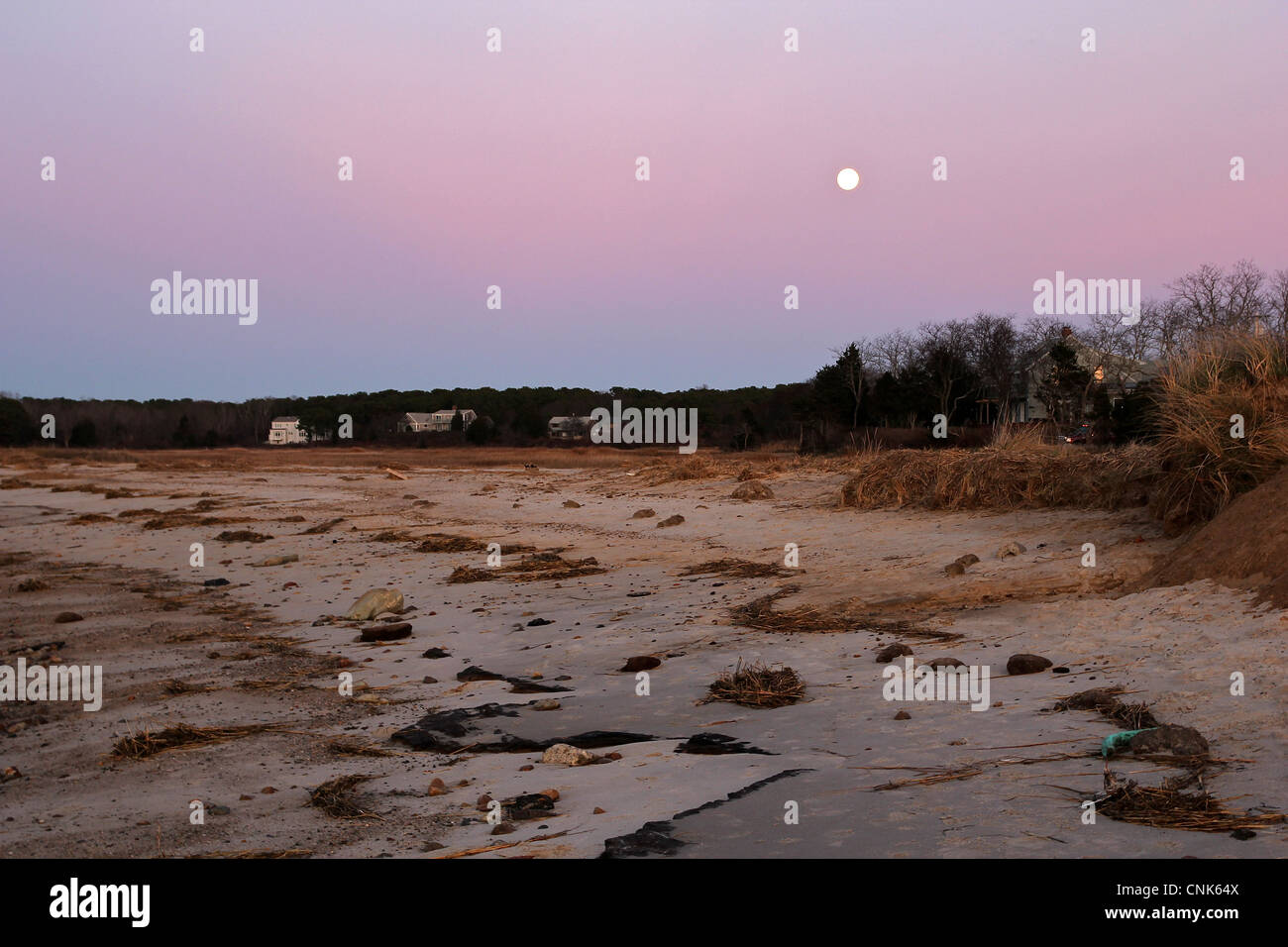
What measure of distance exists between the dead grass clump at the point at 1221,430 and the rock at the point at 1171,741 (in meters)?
4.68

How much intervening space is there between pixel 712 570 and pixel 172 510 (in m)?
16.8

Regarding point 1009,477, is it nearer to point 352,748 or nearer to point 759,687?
point 759,687

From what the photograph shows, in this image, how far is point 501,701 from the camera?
6.21 meters

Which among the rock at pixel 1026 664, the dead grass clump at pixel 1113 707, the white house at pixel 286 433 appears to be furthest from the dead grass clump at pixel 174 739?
the white house at pixel 286 433

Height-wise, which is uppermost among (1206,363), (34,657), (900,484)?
(1206,363)

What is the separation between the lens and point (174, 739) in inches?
221

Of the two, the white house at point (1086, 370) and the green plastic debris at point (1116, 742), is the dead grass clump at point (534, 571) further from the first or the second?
the white house at point (1086, 370)

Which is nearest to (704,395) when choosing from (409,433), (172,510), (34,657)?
(409,433)

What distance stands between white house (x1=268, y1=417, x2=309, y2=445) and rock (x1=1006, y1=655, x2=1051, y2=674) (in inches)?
3493

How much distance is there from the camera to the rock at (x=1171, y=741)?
3963 mm

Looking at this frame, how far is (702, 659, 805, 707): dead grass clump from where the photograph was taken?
223 inches

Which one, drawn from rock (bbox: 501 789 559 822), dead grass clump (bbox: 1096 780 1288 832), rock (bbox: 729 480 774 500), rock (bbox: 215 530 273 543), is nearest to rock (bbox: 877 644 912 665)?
dead grass clump (bbox: 1096 780 1288 832)

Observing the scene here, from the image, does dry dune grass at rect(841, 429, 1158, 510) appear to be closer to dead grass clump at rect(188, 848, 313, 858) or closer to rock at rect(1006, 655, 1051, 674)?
rock at rect(1006, 655, 1051, 674)
